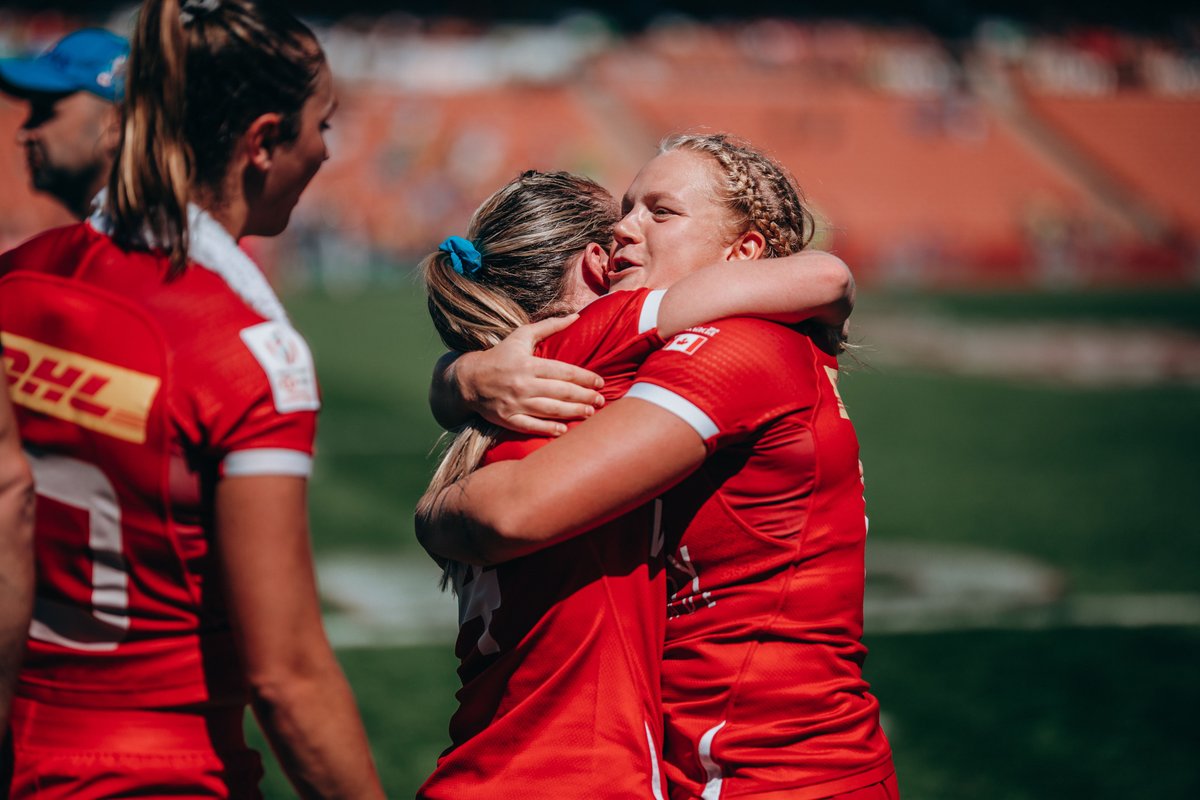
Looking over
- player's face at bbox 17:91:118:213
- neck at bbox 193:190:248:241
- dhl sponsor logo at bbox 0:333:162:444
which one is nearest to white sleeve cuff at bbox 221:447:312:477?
dhl sponsor logo at bbox 0:333:162:444

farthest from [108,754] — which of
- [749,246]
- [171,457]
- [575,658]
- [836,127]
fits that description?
[836,127]

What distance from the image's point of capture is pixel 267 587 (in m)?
1.80

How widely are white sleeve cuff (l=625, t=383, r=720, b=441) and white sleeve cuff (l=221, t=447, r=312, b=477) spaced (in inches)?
22.8

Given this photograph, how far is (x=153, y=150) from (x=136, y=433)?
1.41 feet

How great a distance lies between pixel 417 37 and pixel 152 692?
4353 cm

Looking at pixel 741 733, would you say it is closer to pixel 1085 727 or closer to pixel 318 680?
pixel 318 680

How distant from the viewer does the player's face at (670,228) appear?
236cm

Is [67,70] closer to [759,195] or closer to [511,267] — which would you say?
[511,267]

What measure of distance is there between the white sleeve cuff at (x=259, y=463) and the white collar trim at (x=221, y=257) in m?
0.22

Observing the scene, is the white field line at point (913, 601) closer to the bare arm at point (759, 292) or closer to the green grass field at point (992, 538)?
the green grass field at point (992, 538)

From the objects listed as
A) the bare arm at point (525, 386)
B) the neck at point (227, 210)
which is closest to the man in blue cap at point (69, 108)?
the neck at point (227, 210)

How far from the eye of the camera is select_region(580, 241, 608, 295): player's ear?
95.0 inches

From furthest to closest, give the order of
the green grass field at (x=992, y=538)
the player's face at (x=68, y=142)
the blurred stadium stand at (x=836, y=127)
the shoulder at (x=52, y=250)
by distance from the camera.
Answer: the blurred stadium stand at (x=836, y=127) → the green grass field at (x=992, y=538) → the player's face at (x=68, y=142) → the shoulder at (x=52, y=250)

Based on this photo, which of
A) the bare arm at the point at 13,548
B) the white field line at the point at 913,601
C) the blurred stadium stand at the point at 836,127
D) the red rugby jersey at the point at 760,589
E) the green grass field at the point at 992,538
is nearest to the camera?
the bare arm at the point at 13,548
